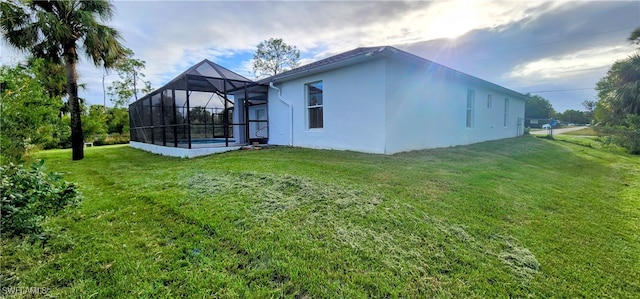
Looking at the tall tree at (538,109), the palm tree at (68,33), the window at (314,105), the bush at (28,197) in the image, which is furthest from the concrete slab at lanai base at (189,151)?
the tall tree at (538,109)

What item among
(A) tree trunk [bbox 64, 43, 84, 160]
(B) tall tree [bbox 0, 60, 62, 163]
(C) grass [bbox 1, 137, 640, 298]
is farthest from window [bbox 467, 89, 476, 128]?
(A) tree trunk [bbox 64, 43, 84, 160]

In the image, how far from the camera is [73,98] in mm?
9953

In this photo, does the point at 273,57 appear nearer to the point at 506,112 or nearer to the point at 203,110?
the point at 203,110

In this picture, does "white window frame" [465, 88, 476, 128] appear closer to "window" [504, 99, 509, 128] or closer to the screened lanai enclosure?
"window" [504, 99, 509, 128]

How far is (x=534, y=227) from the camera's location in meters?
3.11

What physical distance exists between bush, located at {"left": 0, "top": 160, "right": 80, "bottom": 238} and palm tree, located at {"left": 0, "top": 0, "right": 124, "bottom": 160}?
31.1 feet

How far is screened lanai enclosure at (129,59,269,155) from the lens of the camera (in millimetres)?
10070

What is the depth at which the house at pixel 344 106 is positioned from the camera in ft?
25.7

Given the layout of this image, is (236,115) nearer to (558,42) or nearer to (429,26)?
(429,26)

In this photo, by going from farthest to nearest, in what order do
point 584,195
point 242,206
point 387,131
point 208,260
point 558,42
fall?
point 558,42 < point 387,131 < point 584,195 < point 242,206 < point 208,260

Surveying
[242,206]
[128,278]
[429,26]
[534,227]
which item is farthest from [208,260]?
[429,26]

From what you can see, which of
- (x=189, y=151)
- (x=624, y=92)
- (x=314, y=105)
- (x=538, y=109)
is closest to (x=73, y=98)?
(x=189, y=151)

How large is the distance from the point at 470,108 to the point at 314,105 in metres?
7.16

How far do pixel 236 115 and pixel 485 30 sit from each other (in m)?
12.1
